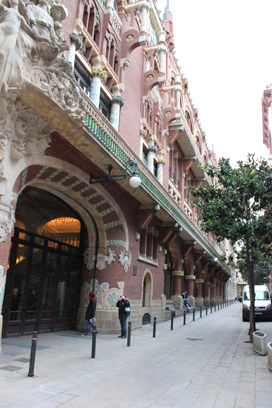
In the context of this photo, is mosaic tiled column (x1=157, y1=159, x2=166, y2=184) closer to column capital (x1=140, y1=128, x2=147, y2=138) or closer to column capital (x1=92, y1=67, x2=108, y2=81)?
column capital (x1=140, y1=128, x2=147, y2=138)

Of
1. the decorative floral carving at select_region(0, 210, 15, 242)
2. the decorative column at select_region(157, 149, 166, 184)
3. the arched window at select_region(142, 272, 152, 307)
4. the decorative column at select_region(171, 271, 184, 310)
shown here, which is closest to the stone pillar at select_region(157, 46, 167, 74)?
the decorative column at select_region(157, 149, 166, 184)

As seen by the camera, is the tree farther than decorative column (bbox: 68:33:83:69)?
Result: Yes

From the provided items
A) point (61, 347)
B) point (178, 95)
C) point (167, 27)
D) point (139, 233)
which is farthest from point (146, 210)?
point (167, 27)

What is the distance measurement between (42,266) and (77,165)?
4.03m

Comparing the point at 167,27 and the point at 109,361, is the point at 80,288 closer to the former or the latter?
the point at 109,361

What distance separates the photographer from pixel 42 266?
12102mm

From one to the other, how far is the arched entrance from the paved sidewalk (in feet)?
2.97

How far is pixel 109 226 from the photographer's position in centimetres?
1407

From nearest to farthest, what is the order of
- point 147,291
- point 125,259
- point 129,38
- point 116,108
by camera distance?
1. point 125,259
2. point 116,108
3. point 129,38
4. point 147,291

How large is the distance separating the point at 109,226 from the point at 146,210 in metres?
2.58

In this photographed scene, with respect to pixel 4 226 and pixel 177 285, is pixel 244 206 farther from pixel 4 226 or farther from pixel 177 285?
pixel 177 285

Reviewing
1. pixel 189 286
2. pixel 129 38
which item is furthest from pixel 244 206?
pixel 189 286

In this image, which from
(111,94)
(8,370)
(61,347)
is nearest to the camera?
(8,370)

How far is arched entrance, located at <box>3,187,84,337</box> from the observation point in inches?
421
